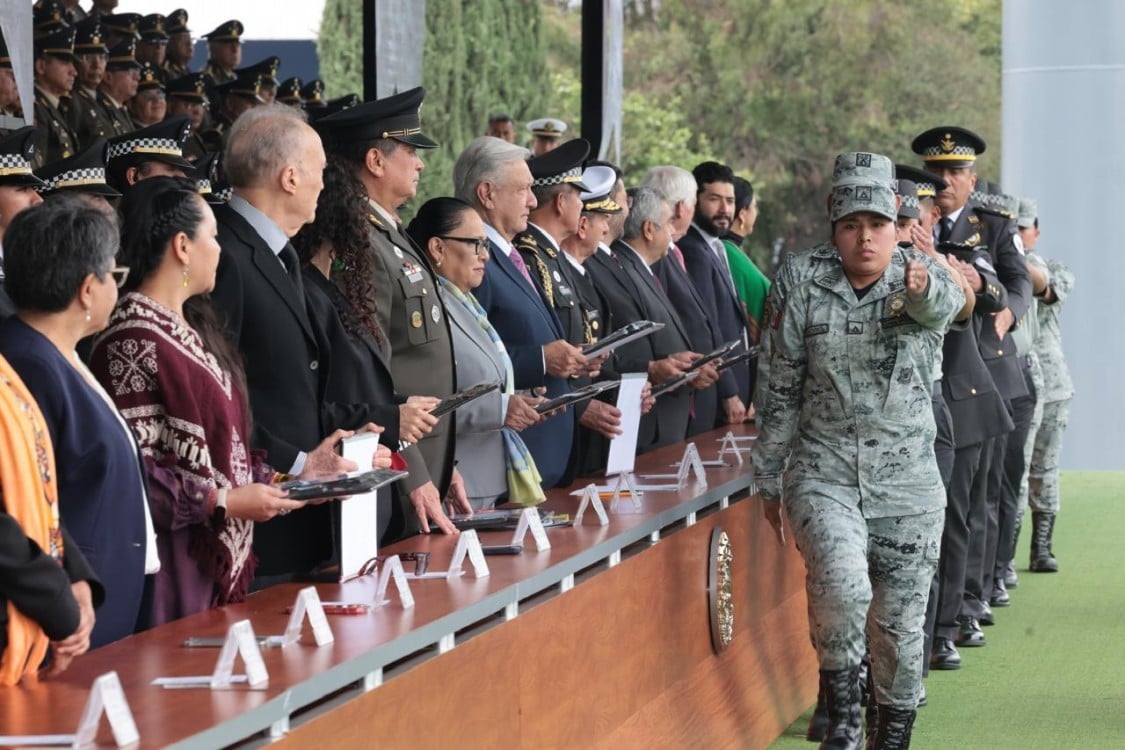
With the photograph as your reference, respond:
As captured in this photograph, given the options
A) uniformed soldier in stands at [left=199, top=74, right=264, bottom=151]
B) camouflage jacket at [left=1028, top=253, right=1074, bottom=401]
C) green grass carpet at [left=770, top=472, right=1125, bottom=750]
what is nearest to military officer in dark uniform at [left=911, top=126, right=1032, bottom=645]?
green grass carpet at [left=770, top=472, right=1125, bottom=750]

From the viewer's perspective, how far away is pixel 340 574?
10.9 feet

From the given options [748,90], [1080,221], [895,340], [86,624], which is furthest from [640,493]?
[748,90]

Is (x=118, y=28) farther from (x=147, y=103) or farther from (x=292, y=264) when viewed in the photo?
(x=292, y=264)

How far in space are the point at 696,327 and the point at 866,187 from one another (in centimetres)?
261

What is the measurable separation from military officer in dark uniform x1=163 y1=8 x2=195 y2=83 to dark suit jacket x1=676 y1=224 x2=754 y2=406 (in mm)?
3541

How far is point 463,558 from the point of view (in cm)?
348

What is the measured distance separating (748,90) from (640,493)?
2737 cm

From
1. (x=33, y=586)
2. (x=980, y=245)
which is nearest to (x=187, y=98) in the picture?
(x=980, y=245)

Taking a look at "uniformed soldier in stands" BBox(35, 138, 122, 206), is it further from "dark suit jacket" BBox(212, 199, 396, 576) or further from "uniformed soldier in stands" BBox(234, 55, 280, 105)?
"uniformed soldier in stands" BBox(234, 55, 280, 105)

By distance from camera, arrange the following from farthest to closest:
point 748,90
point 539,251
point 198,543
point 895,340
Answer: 1. point 748,90
2. point 539,251
3. point 895,340
4. point 198,543

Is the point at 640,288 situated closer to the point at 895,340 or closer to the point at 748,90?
the point at 895,340

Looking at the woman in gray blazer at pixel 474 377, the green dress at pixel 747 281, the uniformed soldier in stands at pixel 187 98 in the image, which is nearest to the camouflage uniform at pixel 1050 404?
the green dress at pixel 747 281

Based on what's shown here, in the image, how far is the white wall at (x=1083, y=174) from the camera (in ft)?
45.4

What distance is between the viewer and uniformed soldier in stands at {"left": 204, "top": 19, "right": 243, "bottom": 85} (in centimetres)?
1030
